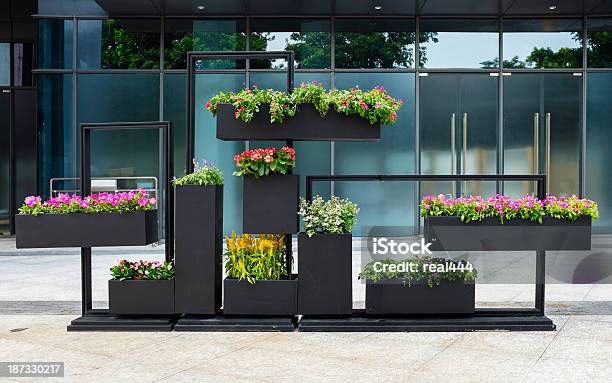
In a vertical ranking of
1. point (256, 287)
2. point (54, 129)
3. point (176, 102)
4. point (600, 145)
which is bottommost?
point (256, 287)

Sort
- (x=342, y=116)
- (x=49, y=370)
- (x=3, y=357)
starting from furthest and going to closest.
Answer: (x=342, y=116)
(x=3, y=357)
(x=49, y=370)

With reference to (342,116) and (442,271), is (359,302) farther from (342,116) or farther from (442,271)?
(342,116)

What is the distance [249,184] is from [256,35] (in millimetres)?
9250

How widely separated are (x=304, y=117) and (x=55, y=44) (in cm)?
1063

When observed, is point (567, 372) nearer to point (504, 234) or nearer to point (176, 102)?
point (504, 234)

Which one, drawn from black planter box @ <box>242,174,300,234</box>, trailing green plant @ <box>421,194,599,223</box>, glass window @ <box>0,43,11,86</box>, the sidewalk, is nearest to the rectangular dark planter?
black planter box @ <box>242,174,300,234</box>

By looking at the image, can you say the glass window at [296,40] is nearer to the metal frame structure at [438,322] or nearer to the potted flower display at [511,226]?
the metal frame structure at [438,322]

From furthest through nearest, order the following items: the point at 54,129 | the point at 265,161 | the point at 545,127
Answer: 1. the point at 54,129
2. the point at 545,127
3. the point at 265,161

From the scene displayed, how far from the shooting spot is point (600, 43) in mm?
14727

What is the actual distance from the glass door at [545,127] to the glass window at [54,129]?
9.79 meters

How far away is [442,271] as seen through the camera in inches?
250

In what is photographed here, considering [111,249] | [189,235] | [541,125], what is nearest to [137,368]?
[189,235]

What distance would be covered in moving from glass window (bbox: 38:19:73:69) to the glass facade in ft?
0.11

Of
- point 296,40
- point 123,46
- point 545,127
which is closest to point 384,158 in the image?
point 296,40
